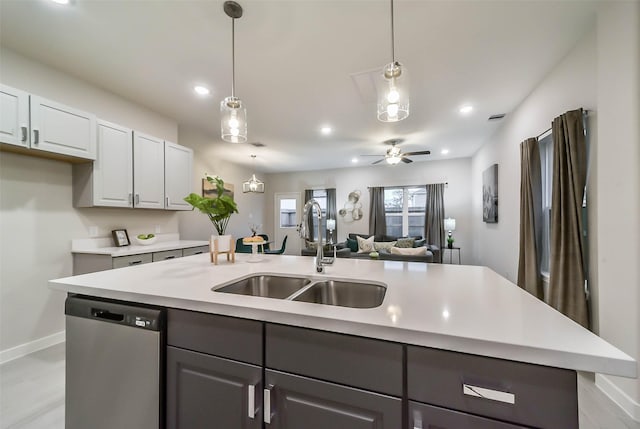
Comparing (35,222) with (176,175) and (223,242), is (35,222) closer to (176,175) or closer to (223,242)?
(176,175)

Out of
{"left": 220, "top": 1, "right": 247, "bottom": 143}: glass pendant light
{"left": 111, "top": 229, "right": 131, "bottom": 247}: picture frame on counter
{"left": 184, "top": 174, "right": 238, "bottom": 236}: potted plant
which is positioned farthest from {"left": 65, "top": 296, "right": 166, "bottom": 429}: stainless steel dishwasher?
{"left": 111, "top": 229, "right": 131, "bottom": 247}: picture frame on counter

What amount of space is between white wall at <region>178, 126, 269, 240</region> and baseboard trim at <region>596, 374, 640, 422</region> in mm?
5380

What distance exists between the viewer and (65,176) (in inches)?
103

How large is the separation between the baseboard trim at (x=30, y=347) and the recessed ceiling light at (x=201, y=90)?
294 centimetres

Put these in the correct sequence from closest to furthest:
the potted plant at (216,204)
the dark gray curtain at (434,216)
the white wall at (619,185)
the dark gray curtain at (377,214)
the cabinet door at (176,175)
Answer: the white wall at (619,185)
the potted plant at (216,204)
the cabinet door at (176,175)
the dark gray curtain at (434,216)
the dark gray curtain at (377,214)

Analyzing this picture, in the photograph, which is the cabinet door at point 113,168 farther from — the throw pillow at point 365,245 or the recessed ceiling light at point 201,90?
the throw pillow at point 365,245

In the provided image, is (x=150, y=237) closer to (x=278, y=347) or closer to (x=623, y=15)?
(x=278, y=347)

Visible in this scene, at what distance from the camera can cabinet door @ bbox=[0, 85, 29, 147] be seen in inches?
77.2

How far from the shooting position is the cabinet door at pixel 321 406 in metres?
0.76

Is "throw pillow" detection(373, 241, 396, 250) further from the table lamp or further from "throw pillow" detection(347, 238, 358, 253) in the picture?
the table lamp

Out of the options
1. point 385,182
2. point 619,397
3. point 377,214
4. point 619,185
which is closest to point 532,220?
point 619,185

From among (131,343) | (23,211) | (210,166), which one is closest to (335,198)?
(210,166)

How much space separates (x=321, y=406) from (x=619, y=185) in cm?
224

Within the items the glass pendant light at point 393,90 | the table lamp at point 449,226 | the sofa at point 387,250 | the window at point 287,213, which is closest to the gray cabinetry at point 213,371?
the sofa at point 387,250
